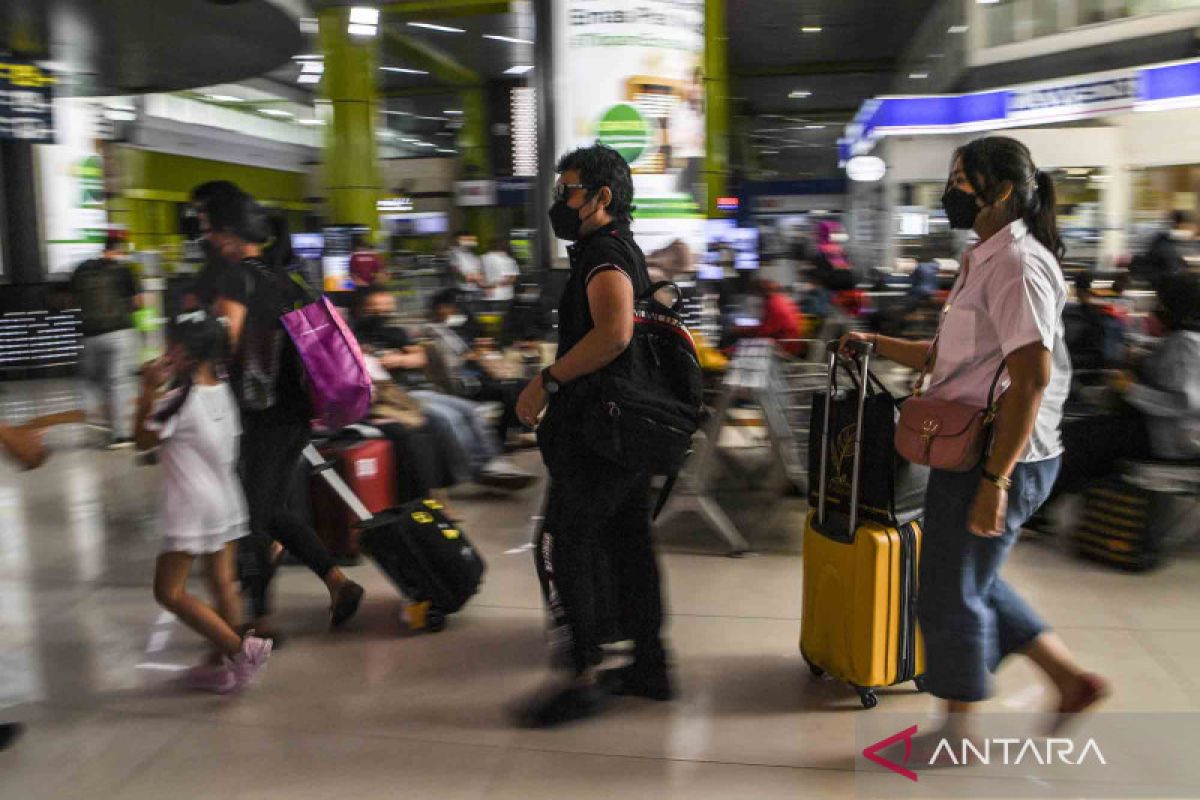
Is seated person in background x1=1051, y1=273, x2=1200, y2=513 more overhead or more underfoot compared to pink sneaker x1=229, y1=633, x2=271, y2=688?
more overhead

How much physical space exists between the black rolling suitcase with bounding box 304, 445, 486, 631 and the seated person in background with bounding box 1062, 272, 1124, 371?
4.08 meters

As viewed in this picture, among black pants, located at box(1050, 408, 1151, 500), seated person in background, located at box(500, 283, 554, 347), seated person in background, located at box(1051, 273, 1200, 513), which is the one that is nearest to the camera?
seated person in background, located at box(1051, 273, 1200, 513)

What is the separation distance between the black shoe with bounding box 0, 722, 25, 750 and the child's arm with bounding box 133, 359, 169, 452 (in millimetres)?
899

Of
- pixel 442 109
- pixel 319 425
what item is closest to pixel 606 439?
pixel 319 425

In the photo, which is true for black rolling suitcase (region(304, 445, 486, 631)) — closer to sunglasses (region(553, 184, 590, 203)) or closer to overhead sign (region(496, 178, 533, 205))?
sunglasses (region(553, 184, 590, 203))

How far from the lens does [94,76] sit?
34.4 feet

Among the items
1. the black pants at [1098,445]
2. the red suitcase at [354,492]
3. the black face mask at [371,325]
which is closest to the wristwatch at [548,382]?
the red suitcase at [354,492]

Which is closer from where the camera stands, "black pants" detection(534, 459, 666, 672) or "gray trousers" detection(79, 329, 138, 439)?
"black pants" detection(534, 459, 666, 672)

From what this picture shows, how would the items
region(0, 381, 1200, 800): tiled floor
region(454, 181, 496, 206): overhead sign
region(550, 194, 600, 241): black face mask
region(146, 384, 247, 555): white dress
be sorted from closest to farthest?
region(0, 381, 1200, 800): tiled floor
region(550, 194, 600, 241): black face mask
region(146, 384, 247, 555): white dress
region(454, 181, 496, 206): overhead sign

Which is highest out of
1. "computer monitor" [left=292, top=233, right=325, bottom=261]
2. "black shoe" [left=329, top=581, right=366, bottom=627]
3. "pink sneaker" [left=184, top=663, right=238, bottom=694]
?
"computer monitor" [left=292, top=233, right=325, bottom=261]

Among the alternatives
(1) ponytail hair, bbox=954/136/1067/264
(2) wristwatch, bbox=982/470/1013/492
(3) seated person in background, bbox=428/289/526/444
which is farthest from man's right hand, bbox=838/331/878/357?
(3) seated person in background, bbox=428/289/526/444

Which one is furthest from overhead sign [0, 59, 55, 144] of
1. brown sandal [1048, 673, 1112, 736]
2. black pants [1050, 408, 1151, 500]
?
brown sandal [1048, 673, 1112, 736]

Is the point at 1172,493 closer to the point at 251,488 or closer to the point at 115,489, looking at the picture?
the point at 251,488

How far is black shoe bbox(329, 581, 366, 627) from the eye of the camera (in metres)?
3.91
